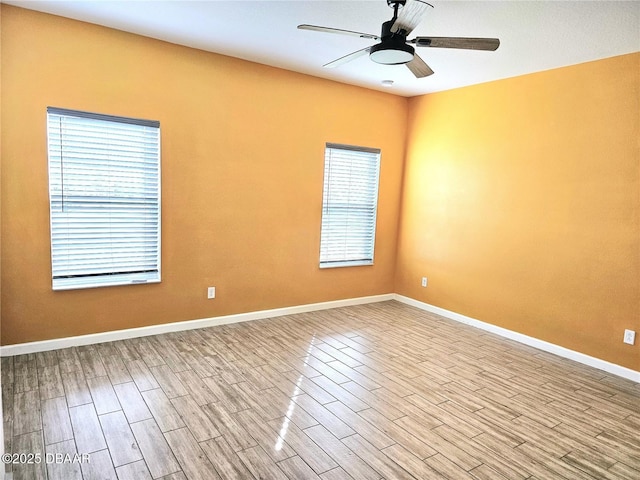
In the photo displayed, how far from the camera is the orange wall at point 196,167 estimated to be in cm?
317

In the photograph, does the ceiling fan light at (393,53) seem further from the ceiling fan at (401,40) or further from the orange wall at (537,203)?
the orange wall at (537,203)

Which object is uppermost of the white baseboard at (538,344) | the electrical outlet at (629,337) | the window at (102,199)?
the window at (102,199)

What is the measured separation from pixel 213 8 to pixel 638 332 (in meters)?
4.25

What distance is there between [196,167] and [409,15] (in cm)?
251

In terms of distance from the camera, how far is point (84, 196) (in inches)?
134

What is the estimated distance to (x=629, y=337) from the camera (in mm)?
3432

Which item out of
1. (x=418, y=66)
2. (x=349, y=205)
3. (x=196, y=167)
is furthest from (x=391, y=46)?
(x=349, y=205)

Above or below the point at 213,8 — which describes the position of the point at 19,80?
below

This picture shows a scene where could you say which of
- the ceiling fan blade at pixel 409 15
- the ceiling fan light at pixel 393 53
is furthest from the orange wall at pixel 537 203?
the ceiling fan blade at pixel 409 15

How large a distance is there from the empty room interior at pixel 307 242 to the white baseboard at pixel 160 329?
0.02 metres

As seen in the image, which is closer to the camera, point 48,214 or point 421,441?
point 421,441

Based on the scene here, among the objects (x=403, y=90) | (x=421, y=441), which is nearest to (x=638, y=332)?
(x=421, y=441)

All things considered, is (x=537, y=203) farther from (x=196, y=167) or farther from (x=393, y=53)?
(x=196, y=167)

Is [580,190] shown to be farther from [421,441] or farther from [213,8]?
[213,8]
